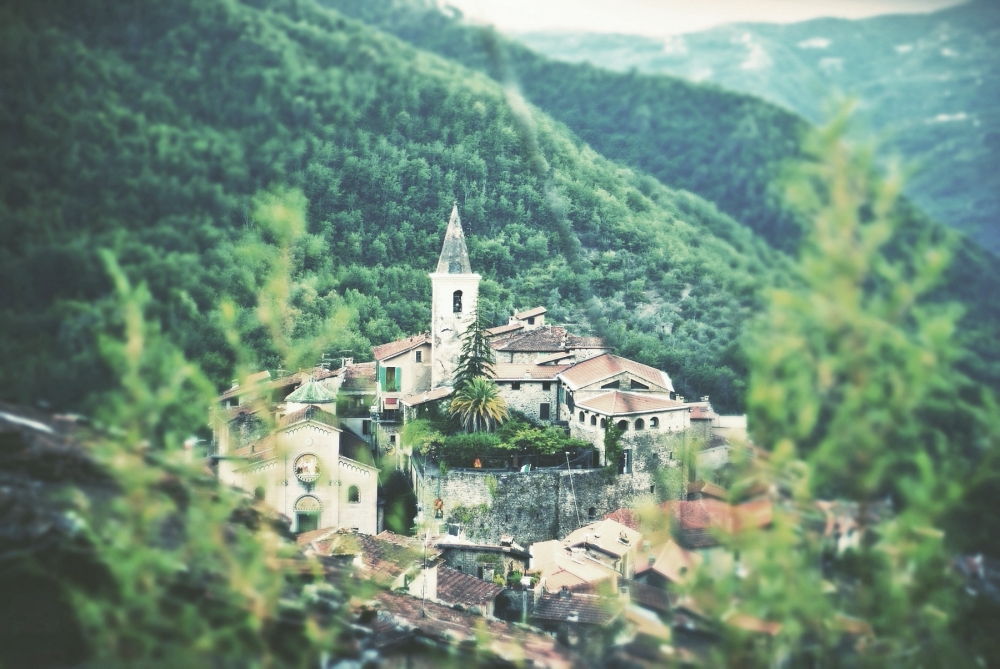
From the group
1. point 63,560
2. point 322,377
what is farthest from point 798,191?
point 322,377

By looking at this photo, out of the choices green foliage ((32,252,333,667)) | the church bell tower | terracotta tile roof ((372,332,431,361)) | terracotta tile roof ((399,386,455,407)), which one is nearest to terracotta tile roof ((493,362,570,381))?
terracotta tile roof ((399,386,455,407))

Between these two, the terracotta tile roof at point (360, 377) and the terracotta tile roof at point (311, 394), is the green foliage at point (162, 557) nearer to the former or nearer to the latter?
the terracotta tile roof at point (311, 394)

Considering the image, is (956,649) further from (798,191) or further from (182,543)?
(182,543)

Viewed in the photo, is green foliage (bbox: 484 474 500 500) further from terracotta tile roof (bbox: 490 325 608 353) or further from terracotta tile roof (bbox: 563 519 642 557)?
terracotta tile roof (bbox: 490 325 608 353)

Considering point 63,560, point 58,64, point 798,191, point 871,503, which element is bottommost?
point 63,560

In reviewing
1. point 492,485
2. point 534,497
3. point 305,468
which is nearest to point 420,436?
point 492,485

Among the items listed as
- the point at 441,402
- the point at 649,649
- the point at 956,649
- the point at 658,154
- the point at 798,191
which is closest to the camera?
the point at 798,191

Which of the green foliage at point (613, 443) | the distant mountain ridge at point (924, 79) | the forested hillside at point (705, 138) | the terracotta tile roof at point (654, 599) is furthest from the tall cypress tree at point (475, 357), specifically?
the terracotta tile roof at point (654, 599)

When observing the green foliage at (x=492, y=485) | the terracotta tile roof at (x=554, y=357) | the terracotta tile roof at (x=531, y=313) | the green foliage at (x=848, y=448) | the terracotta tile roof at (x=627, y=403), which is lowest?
the green foliage at (x=492, y=485)

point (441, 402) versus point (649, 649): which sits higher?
point (649, 649)
